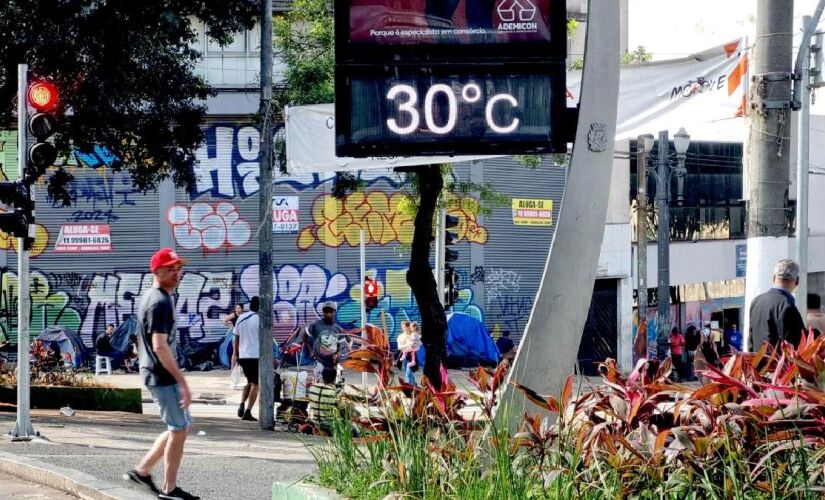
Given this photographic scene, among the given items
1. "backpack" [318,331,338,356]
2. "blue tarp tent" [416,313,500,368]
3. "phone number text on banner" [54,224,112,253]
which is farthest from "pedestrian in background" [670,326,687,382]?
"backpack" [318,331,338,356]

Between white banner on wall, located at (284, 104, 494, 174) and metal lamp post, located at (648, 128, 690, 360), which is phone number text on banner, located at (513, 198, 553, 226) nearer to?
metal lamp post, located at (648, 128, 690, 360)

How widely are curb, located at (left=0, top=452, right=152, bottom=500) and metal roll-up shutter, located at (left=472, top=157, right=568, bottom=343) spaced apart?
954 inches

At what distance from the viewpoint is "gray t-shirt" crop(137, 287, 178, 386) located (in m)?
7.64

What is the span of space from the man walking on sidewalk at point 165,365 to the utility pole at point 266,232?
30.3ft

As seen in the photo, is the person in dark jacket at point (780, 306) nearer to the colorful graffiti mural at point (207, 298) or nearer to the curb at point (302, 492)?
the curb at point (302, 492)

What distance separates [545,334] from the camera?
6.86m

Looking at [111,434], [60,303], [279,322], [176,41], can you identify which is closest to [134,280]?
[60,303]

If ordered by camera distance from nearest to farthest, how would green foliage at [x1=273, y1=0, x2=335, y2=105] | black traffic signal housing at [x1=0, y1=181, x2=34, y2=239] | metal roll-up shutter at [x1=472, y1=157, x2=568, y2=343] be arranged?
black traffic signal housing at [x1=0, y1=181, x2=34, y2=239] → green foliage at [x1=273, y1=0, x2=335, y2=105] → metal roll-up shutter at [x1=472, y1=157, x2=568, y2=343]

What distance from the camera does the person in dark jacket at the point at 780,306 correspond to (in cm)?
865

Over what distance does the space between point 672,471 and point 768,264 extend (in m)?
3.85

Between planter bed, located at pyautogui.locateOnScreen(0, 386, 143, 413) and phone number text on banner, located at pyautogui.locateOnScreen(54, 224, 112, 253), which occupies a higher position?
phone number text on banner, located at pyautogui.locateOnScreen(54, 224, 112, 253)

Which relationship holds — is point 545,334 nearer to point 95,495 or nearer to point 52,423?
point 95,495

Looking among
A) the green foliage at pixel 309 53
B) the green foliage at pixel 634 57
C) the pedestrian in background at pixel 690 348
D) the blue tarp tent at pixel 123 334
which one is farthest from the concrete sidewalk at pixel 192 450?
the pedestrian in background at pixel 690 348

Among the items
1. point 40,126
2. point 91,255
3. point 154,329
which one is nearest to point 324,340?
point 40,126
